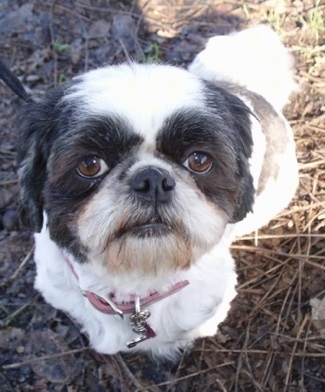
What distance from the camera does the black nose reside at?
2.15 m

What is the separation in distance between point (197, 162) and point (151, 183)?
25 cm

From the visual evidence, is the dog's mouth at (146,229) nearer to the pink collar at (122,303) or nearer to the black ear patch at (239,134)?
the black ear patch at (239,134)

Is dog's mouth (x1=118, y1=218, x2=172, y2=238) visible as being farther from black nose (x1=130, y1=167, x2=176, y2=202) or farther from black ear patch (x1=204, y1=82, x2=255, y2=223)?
black ear patch (x1=204, y1=82, x2=255, y2=223)

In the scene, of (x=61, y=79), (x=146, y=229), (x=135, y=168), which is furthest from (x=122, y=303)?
(x=61, y=79)

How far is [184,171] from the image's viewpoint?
91.2 inches

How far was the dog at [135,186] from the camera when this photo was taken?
2.20 metres

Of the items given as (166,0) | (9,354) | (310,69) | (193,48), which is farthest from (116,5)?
(9,354)

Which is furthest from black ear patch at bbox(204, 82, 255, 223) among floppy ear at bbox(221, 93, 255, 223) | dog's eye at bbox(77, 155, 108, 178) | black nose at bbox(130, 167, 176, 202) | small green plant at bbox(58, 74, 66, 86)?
small green plant at bbox(58, 74, 66, 86)

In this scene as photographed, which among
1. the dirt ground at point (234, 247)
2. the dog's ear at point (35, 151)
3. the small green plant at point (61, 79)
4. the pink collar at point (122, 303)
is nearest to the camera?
the dog's ear at point (35, 151)

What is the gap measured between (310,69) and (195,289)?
7.07 feet

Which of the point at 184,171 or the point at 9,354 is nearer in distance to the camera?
the point at 184,171

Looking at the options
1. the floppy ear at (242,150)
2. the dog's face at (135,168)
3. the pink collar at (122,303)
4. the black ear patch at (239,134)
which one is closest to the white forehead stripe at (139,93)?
the dog's face at (135,168)

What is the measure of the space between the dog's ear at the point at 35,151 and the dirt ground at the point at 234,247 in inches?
43.9

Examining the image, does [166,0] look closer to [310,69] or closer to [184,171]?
[310,69]
